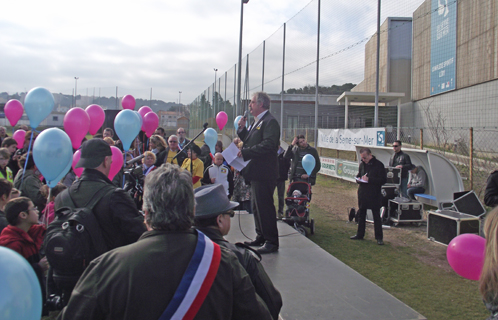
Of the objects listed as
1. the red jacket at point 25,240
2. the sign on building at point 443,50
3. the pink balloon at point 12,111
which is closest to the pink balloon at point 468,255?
the red jacket at point 25,240

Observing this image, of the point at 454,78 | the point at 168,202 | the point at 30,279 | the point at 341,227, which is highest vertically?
the point at 454,78

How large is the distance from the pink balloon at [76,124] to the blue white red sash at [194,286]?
5193 mm

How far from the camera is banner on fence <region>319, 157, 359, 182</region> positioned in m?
13.1

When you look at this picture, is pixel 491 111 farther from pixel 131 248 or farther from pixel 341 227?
pixel 131 248

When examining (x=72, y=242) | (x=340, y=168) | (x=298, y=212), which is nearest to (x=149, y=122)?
(x=298, y=212)

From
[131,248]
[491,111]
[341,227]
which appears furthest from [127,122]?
[491,111]

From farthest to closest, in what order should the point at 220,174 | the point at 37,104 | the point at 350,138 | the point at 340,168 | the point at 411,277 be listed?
the point at 340,168, the point at 350,138, the point at 220,174, the point at 37,104, the point at 411,277

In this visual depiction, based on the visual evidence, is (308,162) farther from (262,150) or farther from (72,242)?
(72,242)

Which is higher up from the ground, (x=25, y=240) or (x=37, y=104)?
(x=37, y=104)

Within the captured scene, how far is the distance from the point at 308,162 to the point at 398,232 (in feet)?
7.68

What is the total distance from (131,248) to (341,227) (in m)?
7.12

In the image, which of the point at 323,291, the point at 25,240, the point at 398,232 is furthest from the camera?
the point at 398,232

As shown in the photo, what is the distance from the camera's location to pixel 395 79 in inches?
923

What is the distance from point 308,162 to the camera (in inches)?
304
